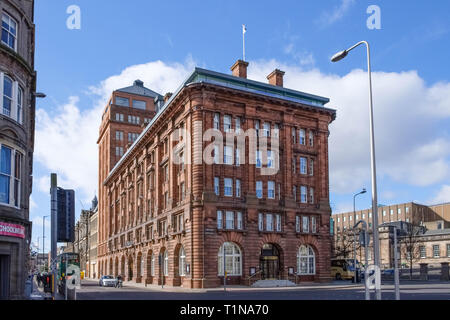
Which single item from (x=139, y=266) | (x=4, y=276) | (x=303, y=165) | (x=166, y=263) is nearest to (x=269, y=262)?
(x=303, y=165)

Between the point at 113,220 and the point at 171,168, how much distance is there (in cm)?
4168

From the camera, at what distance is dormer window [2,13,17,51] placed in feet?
78.4

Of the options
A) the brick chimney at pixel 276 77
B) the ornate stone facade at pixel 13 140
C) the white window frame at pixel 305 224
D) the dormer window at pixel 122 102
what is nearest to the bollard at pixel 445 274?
the white window frame at pixel 305 224

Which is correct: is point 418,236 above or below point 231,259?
above

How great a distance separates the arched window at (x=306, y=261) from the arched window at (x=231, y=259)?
8058 mm

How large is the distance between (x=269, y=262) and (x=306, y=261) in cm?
522

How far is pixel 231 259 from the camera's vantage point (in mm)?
51000

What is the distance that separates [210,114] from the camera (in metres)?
51.7

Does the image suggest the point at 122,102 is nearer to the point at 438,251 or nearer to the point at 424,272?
the point at 438,251

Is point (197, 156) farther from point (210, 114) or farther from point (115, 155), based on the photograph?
point (115, 155)

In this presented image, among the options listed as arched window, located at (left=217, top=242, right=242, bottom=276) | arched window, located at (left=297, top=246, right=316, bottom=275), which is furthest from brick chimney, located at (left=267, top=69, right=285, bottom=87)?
arched window, located at (left=217, top=242, right=242, bottom=276)

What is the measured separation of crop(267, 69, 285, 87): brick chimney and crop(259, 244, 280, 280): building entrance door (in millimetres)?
19844
